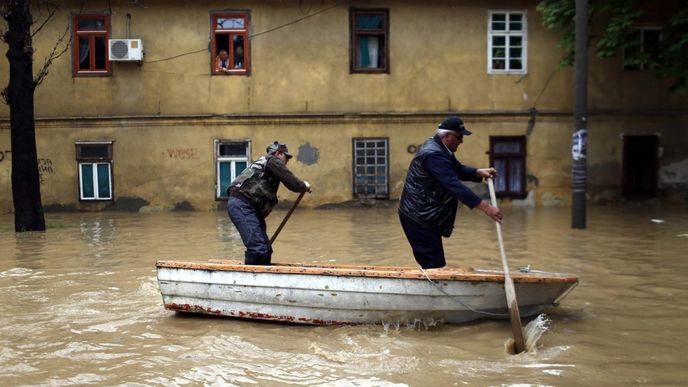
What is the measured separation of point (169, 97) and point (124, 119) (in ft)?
4.29

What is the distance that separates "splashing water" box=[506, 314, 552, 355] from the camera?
5430 mm

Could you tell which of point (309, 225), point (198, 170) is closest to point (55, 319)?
point (309, 225)

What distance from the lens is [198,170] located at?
17938 mm

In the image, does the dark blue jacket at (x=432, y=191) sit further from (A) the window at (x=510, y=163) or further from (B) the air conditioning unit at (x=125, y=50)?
(B) the air conditioning unit at (x=125, y=50)

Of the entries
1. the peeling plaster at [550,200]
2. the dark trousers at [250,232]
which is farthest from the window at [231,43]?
the dark trousers at [250,232]

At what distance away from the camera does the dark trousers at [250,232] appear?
6.66 metres

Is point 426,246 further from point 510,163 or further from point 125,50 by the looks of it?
point 125,50

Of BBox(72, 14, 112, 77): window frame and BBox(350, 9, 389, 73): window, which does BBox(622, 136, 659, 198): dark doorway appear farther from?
BBox(72, 14, 112, 77): window frame

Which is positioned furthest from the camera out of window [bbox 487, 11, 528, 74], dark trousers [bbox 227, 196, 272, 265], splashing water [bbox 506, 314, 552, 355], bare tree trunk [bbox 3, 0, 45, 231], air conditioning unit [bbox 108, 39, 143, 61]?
window [bbox 487, 11, 528, 74]

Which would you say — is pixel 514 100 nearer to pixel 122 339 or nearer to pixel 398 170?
pixel 398 170

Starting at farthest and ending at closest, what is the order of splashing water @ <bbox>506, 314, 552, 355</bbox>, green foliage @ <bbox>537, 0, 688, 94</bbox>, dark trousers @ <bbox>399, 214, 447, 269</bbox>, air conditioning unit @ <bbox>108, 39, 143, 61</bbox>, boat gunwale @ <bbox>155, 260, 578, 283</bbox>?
1. air conditioning unit @ <bbox>108, 39, 143, 61</bbox>
2. green foliage @ <bbox>537, 0, 688, 94</bbox>
3. dark trousers @ <bbox>399, 214, 447, 269</bbox>
4. boat gunwale @ <bbox>155, 260, 578, 283</bbox>
5. splashing water @ <bbox>506, 314, 552, 355</bbox>

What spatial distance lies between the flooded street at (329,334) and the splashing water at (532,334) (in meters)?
0.08

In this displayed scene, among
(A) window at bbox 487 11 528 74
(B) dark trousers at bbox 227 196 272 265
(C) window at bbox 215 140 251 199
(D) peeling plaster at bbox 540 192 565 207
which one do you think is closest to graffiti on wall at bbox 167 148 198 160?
(C) window at bbox 215 140 251 199

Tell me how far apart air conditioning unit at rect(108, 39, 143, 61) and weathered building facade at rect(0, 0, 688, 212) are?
1.12 feet
